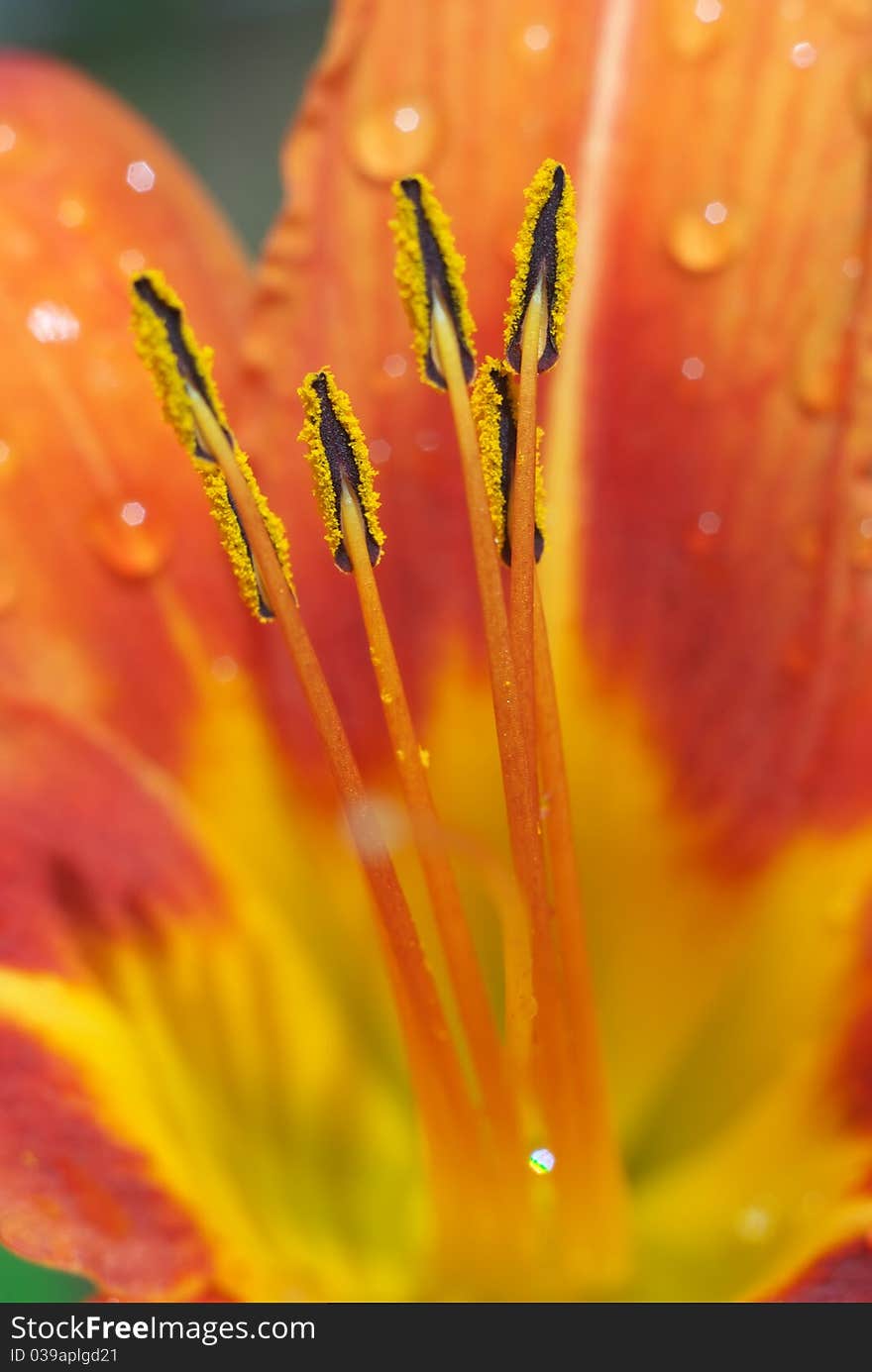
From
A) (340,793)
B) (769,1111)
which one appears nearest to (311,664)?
(340,793)

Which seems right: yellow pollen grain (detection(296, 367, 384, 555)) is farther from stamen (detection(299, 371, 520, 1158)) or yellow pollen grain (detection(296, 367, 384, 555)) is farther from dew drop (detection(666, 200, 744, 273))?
dew drop (detection(666, 200, 744, 273))

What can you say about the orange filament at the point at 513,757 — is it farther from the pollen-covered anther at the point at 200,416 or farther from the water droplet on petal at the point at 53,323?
the water droplet on petal at the point at 53,323

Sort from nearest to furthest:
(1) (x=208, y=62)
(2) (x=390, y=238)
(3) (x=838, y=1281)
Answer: (3) (x=838, y=1281)
(2) (x=390, y=238)
(1) (x=208, y=62)

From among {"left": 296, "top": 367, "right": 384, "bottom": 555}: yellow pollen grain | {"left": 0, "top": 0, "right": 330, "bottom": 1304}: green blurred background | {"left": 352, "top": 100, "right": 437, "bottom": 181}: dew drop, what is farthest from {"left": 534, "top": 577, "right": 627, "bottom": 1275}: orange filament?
{"left": 0, "top": 0, "right": 330, "bottom": 1304}: green blurred background

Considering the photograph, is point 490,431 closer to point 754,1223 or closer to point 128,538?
point 128,538

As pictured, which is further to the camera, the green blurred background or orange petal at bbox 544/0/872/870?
the green blurred background

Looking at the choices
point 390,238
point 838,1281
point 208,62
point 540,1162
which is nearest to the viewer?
point 838,1281

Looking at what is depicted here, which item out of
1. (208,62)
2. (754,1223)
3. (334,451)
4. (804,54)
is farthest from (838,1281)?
(208,62)

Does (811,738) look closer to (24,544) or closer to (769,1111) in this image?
(769,1111)
